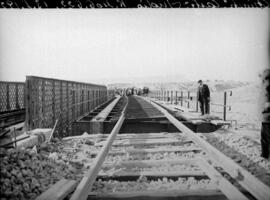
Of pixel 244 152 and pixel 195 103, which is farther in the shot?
pixel 195 103

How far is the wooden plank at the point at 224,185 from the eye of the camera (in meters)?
3.35

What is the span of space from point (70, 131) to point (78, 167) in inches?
214

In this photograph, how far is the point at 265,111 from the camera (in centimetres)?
474

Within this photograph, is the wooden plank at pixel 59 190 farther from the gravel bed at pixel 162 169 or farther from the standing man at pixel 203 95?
the standing man at pixel 203 95

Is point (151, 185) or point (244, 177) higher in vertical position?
point (244, 177)

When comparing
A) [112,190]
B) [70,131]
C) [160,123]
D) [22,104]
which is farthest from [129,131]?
[22,104]

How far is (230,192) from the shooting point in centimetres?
348

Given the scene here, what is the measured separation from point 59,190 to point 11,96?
419 inches

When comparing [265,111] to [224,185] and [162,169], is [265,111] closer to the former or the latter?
[224,185]

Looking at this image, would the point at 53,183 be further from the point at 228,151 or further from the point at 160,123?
the point at 160,123

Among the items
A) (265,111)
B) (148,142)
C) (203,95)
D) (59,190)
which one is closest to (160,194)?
(59,190)

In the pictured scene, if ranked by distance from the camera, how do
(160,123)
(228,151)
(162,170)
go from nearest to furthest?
(162,170), (228,151), (160,123)

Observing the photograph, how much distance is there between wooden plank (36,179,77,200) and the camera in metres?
3.28

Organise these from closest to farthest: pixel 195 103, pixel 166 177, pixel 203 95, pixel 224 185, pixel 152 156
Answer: pixel 224 185, pixel 166 177, pixel 152 156, pixel 203 95, pixel 195 103
